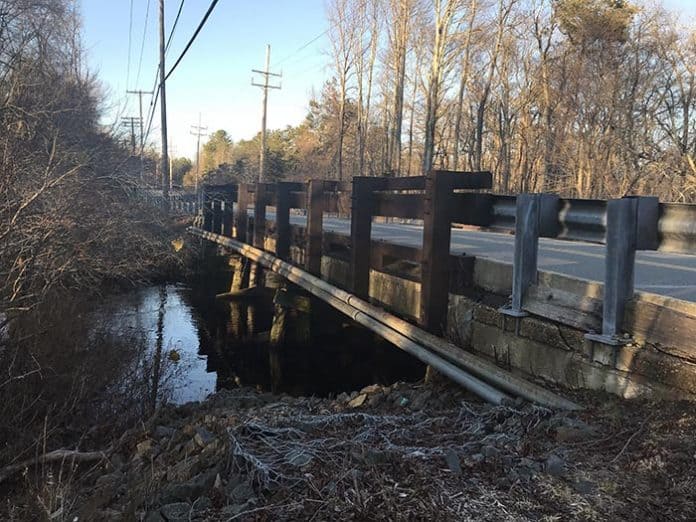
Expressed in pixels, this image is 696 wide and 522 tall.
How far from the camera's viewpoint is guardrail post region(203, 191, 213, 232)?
1741 cm

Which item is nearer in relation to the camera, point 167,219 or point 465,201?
point 465,201

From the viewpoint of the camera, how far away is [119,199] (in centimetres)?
1380

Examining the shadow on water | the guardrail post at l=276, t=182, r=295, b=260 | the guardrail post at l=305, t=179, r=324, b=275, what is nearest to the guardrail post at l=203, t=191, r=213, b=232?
the shadow on water

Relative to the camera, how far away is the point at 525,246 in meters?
4.46

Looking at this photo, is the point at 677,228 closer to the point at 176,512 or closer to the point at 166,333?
the point at 176,512

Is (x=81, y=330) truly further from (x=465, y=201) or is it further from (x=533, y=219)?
(x=533, y=219)

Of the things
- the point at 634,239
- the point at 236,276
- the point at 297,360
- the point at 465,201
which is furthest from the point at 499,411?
the point at 236,276

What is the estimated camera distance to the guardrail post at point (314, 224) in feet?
27.1

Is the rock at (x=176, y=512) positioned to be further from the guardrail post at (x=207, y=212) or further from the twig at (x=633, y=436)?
the guardrail post at (x=207, y=212)

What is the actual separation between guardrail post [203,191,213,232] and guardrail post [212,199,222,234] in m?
0.26

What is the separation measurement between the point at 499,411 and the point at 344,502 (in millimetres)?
1525

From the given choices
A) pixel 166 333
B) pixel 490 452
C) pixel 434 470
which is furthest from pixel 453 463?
pixel 166 333

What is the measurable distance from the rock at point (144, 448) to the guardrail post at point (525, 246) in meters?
2.89

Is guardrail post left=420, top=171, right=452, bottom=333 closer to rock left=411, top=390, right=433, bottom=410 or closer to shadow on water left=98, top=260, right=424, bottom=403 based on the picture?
rock left=411, top=390, right=433, bottom=410
